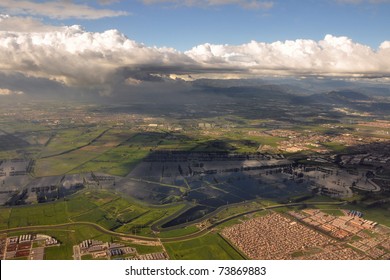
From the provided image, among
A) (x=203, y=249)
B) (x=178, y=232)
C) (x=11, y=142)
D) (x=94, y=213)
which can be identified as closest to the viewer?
(x=203, y=249)

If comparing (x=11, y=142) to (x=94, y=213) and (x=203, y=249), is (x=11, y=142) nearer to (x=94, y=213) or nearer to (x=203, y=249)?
(x=94, y=213)

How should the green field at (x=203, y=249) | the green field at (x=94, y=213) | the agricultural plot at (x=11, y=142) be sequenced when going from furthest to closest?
the agricultural plot at (x=11, y=142) → the green field at (x=94, y=213) → the green field at (x=203, y=249)

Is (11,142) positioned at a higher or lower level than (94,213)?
higher

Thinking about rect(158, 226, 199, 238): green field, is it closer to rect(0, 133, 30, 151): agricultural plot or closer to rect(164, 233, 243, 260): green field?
rect(164, 233, 243, 260): green field

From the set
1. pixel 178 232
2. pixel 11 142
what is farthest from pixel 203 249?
pixel 11 142

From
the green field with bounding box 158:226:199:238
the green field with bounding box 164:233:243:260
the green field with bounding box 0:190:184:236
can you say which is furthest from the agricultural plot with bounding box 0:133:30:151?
the green field with bounding box 164:233:243:260

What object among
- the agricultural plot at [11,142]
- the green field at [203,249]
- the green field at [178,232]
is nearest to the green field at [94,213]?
the green field at [178,232]

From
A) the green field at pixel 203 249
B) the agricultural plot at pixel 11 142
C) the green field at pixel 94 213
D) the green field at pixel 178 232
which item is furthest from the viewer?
the agricultural plot at pixel 11 142

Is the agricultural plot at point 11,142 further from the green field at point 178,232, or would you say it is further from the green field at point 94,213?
the green field at point 178,232
